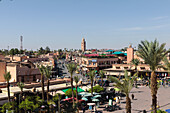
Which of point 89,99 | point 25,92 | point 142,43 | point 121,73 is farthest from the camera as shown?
point 121,73

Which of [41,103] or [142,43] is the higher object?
[142,43]

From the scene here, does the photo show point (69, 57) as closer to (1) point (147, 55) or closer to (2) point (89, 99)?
(2) point (89, 99)

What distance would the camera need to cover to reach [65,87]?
32812 millimetres

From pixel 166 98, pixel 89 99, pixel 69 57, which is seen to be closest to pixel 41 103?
pixel 89 99

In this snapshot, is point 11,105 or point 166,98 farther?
point 166,98

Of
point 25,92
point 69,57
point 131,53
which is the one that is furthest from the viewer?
point 69,57

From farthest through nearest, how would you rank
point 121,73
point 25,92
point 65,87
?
point 121,73
point 65,87
point 25,92

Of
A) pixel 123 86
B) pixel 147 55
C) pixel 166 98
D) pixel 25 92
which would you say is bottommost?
pixel 166 98

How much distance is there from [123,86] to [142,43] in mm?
5008

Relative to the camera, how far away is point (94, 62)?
70125 mm

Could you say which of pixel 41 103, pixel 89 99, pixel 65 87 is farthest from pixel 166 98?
pixel 41 103

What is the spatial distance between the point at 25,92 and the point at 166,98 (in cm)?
2324

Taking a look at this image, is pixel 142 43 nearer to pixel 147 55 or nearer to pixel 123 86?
pixel 147 55

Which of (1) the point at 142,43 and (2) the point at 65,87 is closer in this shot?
(1) the point at 142,43
